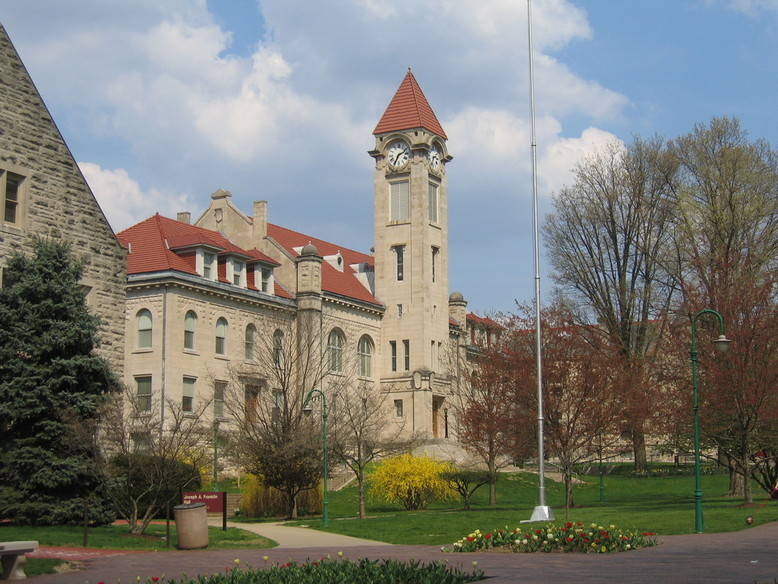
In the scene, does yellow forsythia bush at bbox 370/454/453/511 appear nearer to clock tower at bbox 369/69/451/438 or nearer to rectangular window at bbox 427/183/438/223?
clock tower at bbox 369/69/451/438

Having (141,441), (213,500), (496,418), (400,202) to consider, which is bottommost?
(213,500)

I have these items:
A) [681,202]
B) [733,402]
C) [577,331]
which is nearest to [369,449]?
[577,331]

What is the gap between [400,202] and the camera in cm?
6638

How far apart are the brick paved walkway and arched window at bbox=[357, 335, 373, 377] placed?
40651 mm

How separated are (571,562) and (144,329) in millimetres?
36822

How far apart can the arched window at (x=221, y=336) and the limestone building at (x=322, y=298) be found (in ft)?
0.17

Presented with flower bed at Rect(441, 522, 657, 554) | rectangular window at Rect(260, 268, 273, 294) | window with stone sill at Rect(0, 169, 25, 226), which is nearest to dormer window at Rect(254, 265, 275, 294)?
rectangular window at Rect(260, 268, 273, 294)

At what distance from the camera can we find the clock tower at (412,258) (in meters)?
65.1

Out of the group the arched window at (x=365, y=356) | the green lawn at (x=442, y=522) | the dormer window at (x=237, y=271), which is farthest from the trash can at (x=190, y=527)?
the arched window at (x=365, y=356)

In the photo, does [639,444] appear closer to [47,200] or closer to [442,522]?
[442,522]

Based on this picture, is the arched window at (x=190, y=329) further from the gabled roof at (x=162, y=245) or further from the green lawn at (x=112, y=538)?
the green lawn at (x=112, y=538)

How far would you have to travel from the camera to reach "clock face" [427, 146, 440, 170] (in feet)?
219

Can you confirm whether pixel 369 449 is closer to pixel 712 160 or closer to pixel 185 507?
pixel 185 507

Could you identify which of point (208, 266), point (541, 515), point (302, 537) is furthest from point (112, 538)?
point (208, 266)
